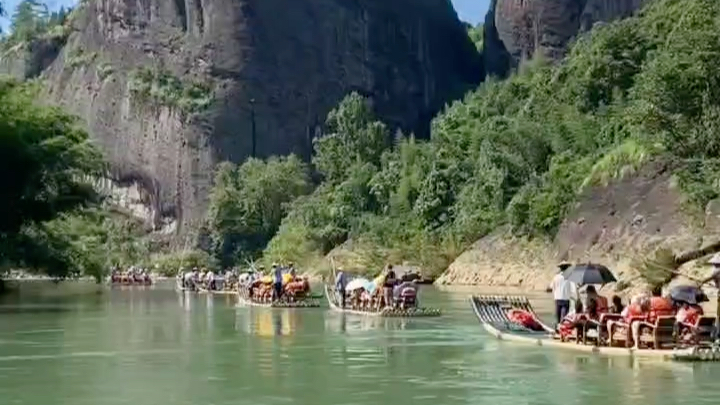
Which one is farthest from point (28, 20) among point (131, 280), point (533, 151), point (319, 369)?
point (319, 369)

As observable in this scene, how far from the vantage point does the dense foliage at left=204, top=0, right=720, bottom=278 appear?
39938 mm

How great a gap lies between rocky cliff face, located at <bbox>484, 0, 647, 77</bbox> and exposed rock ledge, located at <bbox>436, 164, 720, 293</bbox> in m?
35.0

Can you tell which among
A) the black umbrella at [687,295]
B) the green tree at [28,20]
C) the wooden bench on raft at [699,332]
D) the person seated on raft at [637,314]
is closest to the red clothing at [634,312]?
the person seated on raft at [637,314]

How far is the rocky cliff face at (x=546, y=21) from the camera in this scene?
307 ft

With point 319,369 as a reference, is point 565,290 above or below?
above

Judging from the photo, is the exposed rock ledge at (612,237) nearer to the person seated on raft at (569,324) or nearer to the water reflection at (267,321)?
A: the water reflection at (267,321)

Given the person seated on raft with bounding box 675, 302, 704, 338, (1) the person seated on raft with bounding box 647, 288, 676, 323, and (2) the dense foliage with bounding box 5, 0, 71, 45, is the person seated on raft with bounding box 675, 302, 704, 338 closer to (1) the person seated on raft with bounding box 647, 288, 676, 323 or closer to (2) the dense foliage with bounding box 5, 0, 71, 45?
(1) the person seated on raft with bounding box 647, 288, 676, 323

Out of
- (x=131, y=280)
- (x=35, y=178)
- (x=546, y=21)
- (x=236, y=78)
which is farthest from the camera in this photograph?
(x=236, y=78)

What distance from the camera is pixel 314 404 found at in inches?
590

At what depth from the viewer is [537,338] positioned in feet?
73.6

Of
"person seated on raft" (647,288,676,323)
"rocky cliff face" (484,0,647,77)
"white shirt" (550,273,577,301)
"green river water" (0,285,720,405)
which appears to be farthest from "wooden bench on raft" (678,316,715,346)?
"rocky cliff face" (484,0,647,77)

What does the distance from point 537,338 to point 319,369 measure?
5.30m

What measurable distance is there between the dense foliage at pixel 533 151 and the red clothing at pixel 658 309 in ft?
63.2

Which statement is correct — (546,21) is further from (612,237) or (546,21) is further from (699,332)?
(699,332)
